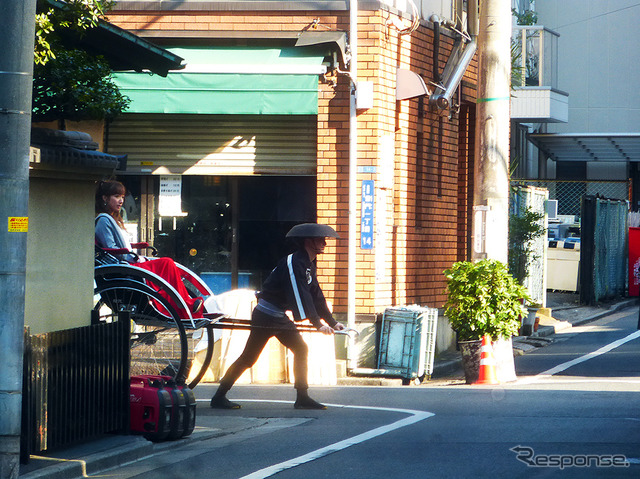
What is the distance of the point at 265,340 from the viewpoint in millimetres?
10383

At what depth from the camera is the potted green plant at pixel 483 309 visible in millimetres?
12250

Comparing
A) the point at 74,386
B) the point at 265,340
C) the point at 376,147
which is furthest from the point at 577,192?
the point at 74,386

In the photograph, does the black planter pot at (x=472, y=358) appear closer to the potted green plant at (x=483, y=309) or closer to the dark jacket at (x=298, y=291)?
the potted green plant at (x=483, y=309)

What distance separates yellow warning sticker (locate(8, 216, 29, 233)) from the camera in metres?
6.27

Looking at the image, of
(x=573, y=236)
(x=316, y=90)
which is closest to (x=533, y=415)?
(x=316, y=90)

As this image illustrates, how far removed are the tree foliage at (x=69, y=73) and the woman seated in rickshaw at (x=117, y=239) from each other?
114 cm

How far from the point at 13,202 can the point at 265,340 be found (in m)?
4.51

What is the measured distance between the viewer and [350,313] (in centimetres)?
1321

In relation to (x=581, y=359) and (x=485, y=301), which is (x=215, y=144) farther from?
(x=581, y=359)

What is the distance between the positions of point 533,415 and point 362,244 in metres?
4.81

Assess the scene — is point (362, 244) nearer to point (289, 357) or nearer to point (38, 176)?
point (289, 357)

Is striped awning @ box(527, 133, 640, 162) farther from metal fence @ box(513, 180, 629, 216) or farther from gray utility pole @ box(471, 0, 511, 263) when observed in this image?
gray utility pole @ box(471, 0, 511, 263)

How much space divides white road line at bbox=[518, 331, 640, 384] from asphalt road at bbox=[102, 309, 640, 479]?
0.11 metres

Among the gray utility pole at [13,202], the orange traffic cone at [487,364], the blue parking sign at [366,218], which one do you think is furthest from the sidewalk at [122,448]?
the blue parking sign at [366,218]
